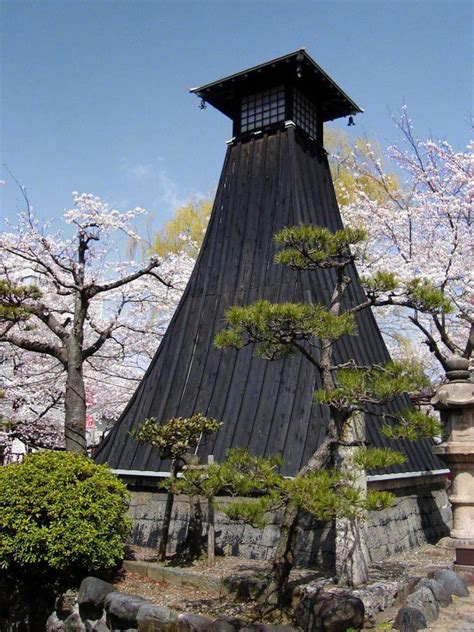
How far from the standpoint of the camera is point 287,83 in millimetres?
11641

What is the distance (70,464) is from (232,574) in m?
2.34

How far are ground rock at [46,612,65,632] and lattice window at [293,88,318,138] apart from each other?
9.53m

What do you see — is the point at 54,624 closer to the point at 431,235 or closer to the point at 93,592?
the point at 93,592

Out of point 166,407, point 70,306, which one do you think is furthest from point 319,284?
point 70,306

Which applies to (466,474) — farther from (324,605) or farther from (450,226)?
(450,226)

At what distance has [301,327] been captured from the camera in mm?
5566

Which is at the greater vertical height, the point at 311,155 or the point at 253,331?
the point at 311,155

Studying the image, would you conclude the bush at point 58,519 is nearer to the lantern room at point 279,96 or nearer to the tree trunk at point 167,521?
the tree trunk at point 167,521

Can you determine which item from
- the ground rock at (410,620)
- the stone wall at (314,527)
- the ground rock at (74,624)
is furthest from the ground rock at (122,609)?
the ground rock at (410,620)

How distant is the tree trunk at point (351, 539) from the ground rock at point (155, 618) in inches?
75.0

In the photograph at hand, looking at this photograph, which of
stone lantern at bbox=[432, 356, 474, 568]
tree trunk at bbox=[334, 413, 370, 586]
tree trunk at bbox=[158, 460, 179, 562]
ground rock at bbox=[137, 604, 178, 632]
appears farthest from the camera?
tree trunk at bbox=[158, 460, 179, 562]

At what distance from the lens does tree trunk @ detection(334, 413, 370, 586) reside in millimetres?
6309

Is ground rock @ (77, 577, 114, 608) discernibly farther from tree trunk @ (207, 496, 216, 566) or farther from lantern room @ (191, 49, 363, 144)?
lantern room @ (191, 49, 363, 144)

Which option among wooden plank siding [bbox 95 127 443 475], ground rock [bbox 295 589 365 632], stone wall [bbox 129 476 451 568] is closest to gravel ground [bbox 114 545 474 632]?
stone wall [bbox 129 476 451 568]
